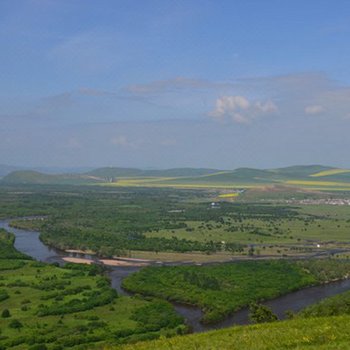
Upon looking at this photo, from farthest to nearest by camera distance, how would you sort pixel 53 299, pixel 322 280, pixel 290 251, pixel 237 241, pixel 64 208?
pixel 64 208 < pixel 237 241 < pixel 290 251 < pixel 322 280 < pixel 53 299

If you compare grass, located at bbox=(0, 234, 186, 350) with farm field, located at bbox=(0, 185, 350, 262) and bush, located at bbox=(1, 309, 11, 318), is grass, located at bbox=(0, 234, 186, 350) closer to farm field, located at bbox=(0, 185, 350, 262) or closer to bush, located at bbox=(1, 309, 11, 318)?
bush, located at bbox=(1, 309, 11, 318)

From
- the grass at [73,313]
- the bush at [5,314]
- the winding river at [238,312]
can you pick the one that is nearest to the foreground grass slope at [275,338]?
the grass at [73,313]

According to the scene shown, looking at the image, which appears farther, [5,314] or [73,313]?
[73,313]

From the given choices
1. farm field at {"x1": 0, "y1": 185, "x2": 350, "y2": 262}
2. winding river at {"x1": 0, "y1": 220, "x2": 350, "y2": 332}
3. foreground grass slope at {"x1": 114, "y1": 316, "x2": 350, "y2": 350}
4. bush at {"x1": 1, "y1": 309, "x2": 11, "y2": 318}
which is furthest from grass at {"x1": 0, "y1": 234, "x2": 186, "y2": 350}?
farm field at {"x1": 0, "y1": 185, "x2": 350, "y2": 262}

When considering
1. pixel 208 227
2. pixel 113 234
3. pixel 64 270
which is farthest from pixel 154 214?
pixel 64 270

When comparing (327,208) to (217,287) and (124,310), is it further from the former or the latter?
(124,310)

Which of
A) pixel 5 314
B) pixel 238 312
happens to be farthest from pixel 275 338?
pixel 5 314

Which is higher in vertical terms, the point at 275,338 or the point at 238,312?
the point at 275,338

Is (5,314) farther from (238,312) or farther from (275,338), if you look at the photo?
(275,338)
